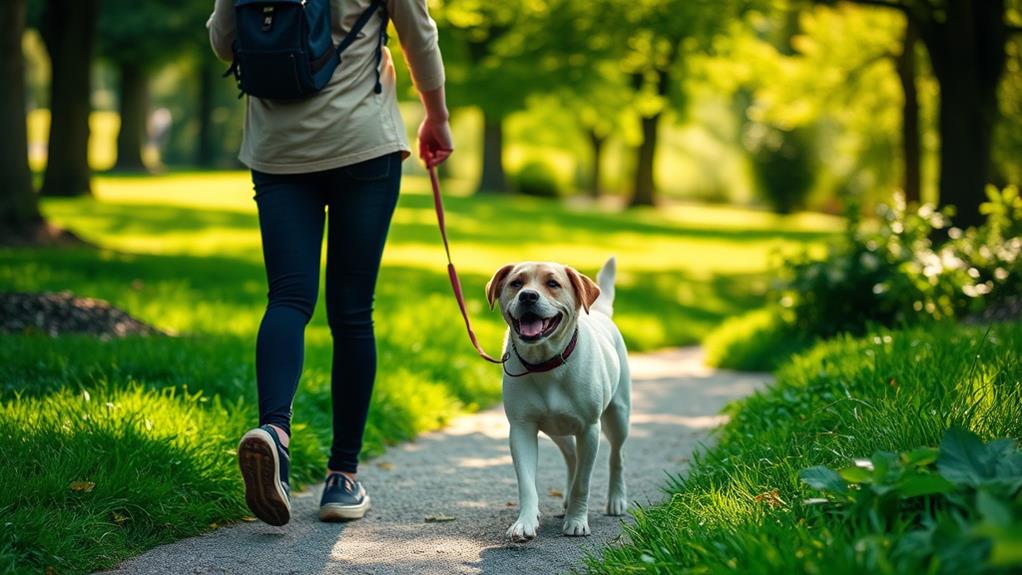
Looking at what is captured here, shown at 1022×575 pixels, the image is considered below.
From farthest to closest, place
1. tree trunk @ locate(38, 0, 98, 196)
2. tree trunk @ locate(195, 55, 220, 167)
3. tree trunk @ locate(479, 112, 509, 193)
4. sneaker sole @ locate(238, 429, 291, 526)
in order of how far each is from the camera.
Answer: tree trunk @ locate(195, 55, 220, 167), tree trunk @ locate(479, 112, 509, 193), tree trunk @ locate(38, 0, 98, 196), sneaker sole @ locate(238, 429, 291, 526)

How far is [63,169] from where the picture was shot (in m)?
22.4

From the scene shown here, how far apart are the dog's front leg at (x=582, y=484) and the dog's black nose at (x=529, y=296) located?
568 millimetres

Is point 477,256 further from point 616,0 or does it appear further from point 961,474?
point 961,474

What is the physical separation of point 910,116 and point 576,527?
21.1 m

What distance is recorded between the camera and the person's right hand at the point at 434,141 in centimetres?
470

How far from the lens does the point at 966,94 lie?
50.4ft

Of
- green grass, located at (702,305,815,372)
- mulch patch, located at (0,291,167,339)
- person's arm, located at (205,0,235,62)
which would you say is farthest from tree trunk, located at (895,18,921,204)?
person's arm, located at (205,0,235,62)

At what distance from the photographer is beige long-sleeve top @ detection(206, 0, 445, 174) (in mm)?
4219

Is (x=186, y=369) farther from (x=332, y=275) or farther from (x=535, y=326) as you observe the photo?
(x=535, y=326)

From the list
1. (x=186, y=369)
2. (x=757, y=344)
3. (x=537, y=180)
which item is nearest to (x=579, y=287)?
(x=186, y=369)

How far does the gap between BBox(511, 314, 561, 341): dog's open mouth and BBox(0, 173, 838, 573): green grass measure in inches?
53.9

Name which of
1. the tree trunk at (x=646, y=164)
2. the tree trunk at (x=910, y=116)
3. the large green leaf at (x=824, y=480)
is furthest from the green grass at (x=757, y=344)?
the tree trunk at (x=646, y=164)

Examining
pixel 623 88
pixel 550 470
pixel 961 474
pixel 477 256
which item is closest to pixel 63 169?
pixel 477 256

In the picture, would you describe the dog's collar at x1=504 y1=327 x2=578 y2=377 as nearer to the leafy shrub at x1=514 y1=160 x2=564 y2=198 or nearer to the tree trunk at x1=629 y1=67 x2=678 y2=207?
the tree trunk at x1=629 y1=67 x2=678 y2=207
